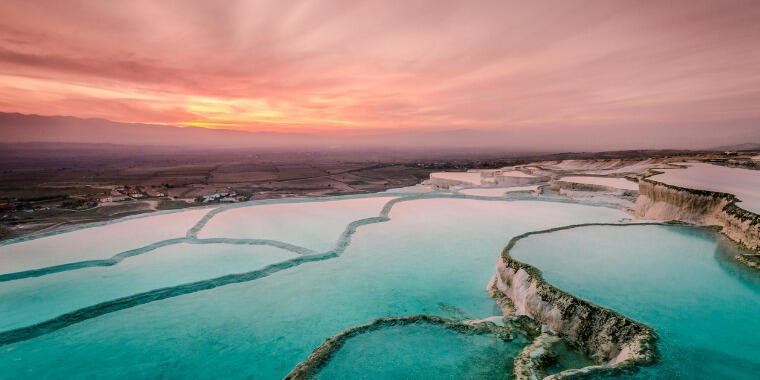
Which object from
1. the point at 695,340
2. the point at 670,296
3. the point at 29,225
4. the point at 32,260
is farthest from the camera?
the point at 29,225

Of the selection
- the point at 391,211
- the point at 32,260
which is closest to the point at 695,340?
the point at 391,211

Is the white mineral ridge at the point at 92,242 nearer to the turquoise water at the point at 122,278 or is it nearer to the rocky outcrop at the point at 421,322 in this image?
the turquoise water at the point at 122,278

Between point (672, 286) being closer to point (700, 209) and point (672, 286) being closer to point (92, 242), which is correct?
point (700, 209)

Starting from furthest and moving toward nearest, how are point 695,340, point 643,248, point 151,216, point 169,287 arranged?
point 151,216, point 643,248, point 169,287, point 695,340

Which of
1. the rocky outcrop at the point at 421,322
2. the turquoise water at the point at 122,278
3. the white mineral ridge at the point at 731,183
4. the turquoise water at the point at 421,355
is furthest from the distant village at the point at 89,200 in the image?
the white mineral ridge at the point at 731,183

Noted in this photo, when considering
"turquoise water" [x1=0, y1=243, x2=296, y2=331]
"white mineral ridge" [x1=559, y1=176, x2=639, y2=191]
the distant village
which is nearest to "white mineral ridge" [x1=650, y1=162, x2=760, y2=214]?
"white mineral ridge" [x1=559, y1=176, x2=639, y2=191]

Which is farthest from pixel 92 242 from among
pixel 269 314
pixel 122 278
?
pixel 269 314

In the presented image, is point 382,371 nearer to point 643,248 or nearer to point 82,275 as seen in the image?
point 643,248
